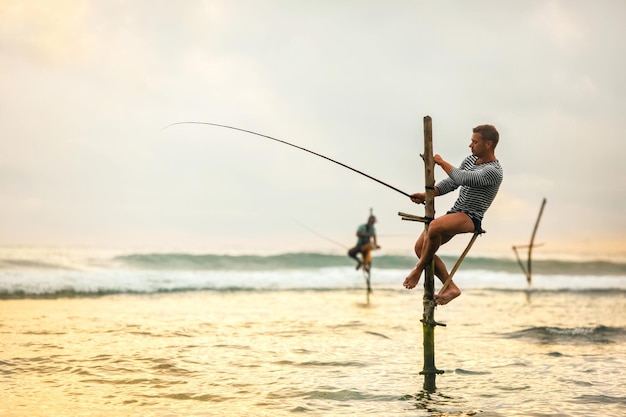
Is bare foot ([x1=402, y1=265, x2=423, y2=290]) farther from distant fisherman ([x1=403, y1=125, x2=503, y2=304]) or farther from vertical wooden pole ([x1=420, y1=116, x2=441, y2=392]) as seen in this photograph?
vertical wooden pole ([x1=420, y1=116, x2=441, y2=392])

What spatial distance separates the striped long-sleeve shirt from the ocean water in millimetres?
2308

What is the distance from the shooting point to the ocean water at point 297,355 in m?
8.01

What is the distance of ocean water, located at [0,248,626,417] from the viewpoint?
801cm

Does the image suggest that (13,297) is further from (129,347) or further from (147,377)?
(147,377)

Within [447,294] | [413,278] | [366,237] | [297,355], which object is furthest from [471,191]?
[366,237]

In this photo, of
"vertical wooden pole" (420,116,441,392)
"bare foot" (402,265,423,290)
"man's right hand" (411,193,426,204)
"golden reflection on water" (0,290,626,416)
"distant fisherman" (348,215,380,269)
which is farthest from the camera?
"distant fisherman" (348,215,380,269)

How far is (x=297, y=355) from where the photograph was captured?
37.5 ft

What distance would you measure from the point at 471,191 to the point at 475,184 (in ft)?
0.72

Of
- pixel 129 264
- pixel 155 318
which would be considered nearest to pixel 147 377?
pixel 155 318

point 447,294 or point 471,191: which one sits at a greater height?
point 471,191

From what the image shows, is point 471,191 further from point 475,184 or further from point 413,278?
point 413,278

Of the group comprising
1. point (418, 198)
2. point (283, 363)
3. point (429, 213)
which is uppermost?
point (418, 198)

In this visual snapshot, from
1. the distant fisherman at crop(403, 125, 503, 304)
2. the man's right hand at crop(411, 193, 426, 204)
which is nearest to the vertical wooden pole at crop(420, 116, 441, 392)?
the man's right hand at crop(411, 193, 426, 204)

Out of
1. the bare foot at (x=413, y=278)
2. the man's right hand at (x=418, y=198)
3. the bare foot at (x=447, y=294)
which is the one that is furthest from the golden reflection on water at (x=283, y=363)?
the man's right hand at (x=418, y=198)
